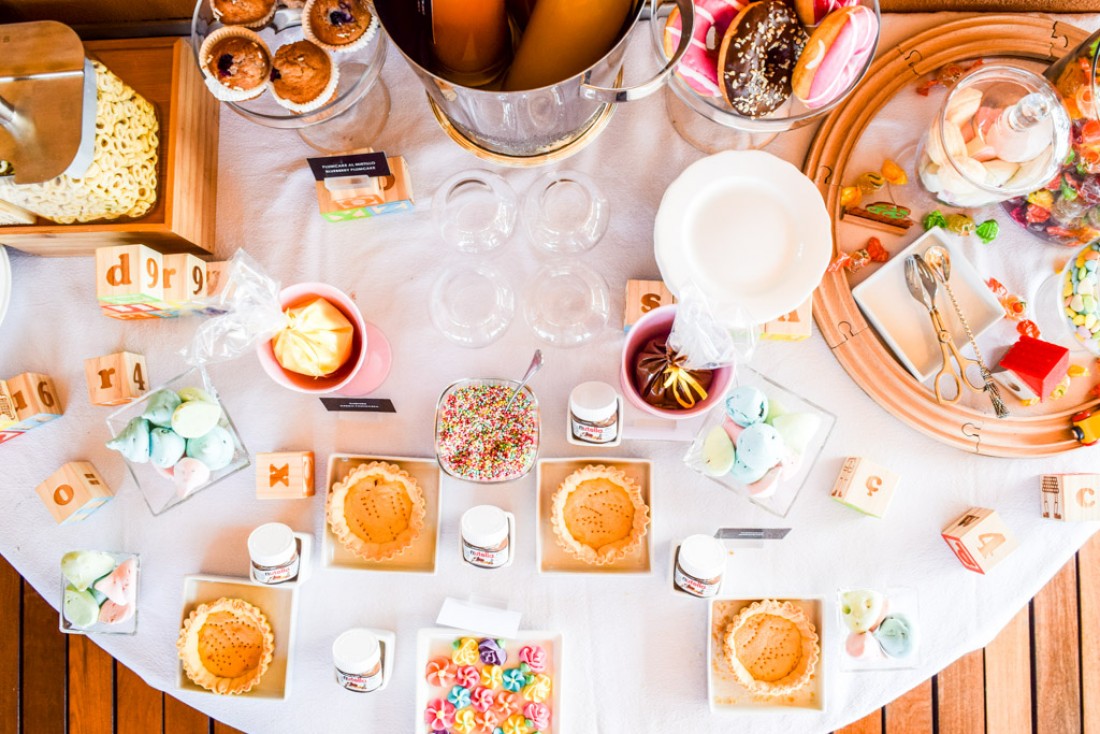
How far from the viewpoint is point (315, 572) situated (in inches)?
53.0

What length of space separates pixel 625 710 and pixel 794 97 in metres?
1.10

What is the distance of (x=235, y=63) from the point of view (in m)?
1.15

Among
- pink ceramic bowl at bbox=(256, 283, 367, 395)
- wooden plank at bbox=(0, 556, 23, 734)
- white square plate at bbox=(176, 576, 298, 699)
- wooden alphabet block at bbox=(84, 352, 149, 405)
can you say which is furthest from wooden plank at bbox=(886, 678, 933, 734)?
wooden plank at bbox=(0, 556, 23, 734)

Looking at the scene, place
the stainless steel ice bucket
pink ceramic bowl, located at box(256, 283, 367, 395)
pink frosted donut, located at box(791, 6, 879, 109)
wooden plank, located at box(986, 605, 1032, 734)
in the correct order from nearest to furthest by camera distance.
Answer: the stainless steel ice bucket < pink frosted donut, located at box(791, 6, 879, 109) < pink ceramic bowl, located at box(256, 283, 367, 395) < wooden plank, located at box(986, 605, 1032, 734)

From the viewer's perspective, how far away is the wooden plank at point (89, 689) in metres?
1.78

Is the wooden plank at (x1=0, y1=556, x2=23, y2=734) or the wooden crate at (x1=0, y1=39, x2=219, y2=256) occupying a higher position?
the wooden crate at (x1=0, y1=39, x2=219, y2=256)

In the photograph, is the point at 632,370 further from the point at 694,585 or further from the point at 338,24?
the point at 338,24

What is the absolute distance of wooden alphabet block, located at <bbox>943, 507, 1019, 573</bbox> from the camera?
125 centimetres

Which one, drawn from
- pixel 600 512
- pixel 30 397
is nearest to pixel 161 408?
pixel 30 397

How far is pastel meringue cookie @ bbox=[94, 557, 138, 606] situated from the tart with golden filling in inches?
4.6

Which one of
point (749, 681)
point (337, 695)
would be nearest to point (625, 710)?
point (749, 681)

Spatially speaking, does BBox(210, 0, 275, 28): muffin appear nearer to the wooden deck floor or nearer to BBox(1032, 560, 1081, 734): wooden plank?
the wooden deck floor

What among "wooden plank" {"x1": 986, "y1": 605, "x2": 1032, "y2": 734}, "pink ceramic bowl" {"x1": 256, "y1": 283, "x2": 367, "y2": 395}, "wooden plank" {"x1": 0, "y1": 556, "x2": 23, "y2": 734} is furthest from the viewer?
"wooden plank" {"x1": 0, "y1": 556, "x2": 23, "y2": 734}

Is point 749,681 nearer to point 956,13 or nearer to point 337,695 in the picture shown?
point 337,695
